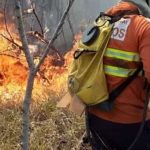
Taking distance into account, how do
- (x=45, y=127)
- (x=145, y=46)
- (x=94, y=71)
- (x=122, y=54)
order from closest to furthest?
(x=145, y=46) < (x=122, y=54) < (x=94, y=71) < (x=45, y=127)

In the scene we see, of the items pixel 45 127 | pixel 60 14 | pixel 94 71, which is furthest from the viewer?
pixel 60 14

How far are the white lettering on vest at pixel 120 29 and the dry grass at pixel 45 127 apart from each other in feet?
6.98

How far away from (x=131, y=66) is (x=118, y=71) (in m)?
0.10

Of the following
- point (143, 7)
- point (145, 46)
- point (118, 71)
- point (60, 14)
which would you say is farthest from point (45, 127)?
point (60, 14)

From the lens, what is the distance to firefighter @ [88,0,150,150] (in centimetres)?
322

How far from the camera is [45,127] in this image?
563 centimetres

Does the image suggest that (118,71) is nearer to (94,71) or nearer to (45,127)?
(94,71)

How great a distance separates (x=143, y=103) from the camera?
3400mm

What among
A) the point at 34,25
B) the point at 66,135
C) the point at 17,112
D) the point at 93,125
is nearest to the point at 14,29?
the point at 34,25

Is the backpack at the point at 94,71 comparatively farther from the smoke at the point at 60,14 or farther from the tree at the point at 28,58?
the smoke at the point at 60,14

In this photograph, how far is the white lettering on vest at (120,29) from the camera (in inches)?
129

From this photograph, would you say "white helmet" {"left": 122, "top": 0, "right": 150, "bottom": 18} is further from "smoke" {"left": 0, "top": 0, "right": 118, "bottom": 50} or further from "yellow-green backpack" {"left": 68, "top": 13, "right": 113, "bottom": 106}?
"smoke" {"left": 0, "top": 0, "right": 118, "bottom": 50}

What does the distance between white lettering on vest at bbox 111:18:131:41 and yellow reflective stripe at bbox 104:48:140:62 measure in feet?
0.28

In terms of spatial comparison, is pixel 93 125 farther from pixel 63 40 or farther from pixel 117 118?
pixel 63 40
